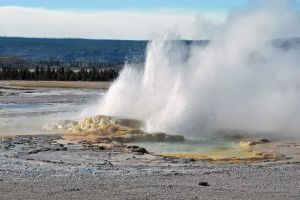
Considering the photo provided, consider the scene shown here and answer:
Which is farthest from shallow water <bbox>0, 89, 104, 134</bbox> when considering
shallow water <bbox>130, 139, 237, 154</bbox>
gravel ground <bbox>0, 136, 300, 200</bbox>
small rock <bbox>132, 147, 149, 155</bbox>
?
gravel ground <bbox>0, 136, 300, 200</bbox>

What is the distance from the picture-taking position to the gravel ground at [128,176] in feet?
36.7

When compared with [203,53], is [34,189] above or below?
below

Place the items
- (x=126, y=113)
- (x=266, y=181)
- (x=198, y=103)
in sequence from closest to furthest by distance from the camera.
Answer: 1. (x=266, y=181)
2. (x=198, y=103)
3. (x=126, y=113)

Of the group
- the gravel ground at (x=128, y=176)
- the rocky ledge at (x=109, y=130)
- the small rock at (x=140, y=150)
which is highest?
the rocky ledge at (x=109, y=130)

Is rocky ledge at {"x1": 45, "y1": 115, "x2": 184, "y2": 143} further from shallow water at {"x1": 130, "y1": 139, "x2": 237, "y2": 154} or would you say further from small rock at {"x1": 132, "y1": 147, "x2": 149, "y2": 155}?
small rock at {"x1": 132, "y1": 147, "x2": 149, "y2": 155}

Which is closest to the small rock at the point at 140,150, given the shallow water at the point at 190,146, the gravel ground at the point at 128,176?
the gravel ground at the point at 128,176

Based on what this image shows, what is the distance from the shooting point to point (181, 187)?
1183 cm

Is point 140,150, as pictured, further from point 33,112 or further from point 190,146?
point 33,112

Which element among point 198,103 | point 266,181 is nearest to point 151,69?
point 198,103

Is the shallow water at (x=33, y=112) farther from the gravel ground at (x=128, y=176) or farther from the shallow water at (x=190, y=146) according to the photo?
the gravel ground at (x=128, y=176)

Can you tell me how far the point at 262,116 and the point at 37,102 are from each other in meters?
19.1

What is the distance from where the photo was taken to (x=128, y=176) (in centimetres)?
1322

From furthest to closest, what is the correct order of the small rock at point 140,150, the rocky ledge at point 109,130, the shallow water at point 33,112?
the shallow water at point 33,112
the rocky ledge at point 109,130
the small rock at point 140,150

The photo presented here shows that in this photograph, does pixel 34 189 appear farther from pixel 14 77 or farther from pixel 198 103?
pixel 14 77
